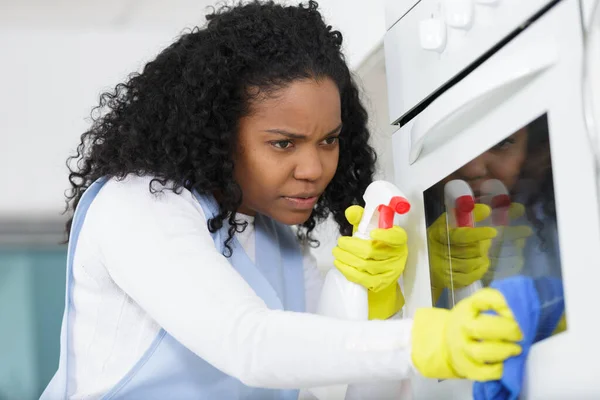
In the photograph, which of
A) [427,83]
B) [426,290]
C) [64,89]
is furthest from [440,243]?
[64,89]

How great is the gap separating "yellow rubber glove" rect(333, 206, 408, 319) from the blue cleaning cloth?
11.9 inches

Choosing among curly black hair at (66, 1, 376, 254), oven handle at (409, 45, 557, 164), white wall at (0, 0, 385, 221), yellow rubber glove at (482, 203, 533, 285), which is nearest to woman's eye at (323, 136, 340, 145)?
curly black hair at (66, 1, 376, 254)

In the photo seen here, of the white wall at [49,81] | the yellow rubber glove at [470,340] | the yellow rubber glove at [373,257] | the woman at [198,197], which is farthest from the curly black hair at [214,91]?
the white wall at [49,81]

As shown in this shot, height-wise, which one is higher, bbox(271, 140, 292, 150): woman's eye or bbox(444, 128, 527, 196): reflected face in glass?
bbox(271, 140, 292, 150): woman's eye

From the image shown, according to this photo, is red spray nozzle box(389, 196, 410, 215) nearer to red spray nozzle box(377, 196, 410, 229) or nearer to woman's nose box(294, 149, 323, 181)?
red spray nozzle box(377, 196, 410, 229)

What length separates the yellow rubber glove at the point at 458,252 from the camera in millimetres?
957

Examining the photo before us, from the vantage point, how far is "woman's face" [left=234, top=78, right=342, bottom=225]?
1215 millimetres

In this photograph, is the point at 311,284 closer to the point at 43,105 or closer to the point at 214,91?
the point at 214,91

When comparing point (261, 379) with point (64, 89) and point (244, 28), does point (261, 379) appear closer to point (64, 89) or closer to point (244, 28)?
point (244, 28)

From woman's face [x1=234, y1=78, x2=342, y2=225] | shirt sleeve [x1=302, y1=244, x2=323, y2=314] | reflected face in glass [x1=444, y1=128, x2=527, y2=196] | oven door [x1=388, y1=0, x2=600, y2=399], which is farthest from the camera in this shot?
shirt sleeve [x1=302, y1=244, x2=323, y2=314]

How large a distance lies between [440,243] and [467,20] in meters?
0.30

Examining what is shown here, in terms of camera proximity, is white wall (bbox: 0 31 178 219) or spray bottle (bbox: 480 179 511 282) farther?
white wall (bbox: 0 31 178 219)

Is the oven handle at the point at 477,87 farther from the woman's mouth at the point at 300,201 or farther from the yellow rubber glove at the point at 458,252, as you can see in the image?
the woman's mouth at the point at 300,201

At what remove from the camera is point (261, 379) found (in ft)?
2.98
